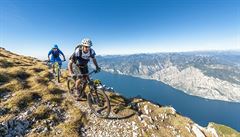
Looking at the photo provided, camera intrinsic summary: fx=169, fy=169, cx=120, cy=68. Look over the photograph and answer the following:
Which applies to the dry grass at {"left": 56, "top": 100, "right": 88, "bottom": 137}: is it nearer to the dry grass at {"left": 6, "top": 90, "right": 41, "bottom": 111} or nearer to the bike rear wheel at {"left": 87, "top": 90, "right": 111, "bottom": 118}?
the bike rear wheel at {"left": 87, "top": 90, "right": 111, "bottom": 118}

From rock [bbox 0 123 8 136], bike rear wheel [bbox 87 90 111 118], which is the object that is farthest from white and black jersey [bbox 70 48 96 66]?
rock [bbox 0 123 8 136]

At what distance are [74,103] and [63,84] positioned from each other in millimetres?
5827

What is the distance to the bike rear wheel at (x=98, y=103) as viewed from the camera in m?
12.3

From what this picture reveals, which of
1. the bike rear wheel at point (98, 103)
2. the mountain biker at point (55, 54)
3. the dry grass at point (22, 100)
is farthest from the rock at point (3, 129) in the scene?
the mountain biker at point (55, 54)

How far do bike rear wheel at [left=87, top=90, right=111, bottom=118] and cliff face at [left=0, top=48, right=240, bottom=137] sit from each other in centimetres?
51

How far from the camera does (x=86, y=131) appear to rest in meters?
11.5

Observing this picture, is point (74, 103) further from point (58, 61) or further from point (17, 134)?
point (58, 61)

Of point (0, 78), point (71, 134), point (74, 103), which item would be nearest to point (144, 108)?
point (74, 103)

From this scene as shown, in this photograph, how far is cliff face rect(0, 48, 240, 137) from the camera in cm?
1109

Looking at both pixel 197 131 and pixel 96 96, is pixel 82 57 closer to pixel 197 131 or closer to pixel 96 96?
pixel 96 96

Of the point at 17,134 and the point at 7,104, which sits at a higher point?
the point at 7,104

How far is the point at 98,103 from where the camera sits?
42.5 feet

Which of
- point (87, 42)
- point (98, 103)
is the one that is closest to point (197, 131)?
point (98, 103)

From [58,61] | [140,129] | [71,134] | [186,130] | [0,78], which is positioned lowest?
[186,130]
